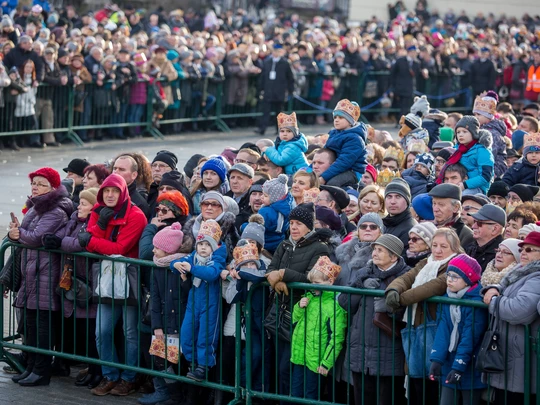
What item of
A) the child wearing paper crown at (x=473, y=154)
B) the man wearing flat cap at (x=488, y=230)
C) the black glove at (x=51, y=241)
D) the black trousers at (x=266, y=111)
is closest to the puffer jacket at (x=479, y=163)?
the child wearing paper crown at (x=473, y=154)

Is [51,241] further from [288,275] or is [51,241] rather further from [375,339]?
[375,339]

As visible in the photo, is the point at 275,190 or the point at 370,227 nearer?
the point at 370,227

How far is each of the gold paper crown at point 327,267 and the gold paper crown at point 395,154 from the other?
16.5 ft

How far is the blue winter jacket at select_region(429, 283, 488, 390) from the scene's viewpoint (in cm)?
763

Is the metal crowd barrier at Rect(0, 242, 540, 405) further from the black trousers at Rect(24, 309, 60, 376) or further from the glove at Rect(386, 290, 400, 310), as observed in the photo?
the glove at Rect(386, 290, 400, 310)

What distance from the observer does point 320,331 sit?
8312 mm

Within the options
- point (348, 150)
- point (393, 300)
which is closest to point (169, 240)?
point (393, 300)

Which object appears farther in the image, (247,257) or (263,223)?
(263,223)

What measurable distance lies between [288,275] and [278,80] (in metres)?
17.4

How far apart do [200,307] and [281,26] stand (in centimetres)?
3024

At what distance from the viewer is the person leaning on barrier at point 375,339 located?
809cm

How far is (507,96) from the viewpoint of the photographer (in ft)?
103

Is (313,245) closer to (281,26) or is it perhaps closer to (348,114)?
(348,114)

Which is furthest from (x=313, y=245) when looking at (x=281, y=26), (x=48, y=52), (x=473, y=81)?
(x=281, y=26)
